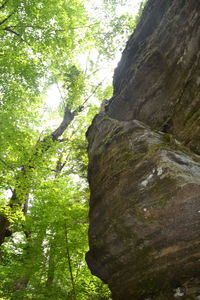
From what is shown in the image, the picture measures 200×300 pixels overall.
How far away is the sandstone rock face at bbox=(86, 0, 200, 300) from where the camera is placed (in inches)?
147

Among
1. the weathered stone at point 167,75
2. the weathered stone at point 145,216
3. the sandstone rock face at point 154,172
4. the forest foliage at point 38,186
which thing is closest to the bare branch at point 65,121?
the forest foliage at point 38,186

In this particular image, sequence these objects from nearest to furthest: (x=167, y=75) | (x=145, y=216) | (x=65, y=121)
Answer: (x=145, y=216) < (x=167, y=75) < (x=65, y=121)

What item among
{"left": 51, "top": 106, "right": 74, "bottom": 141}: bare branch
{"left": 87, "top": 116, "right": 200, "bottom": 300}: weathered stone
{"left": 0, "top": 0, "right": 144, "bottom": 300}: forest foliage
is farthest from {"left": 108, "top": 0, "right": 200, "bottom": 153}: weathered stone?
{"left": 51, "top": 106, "right": 74, "bottom": 141}: bare branch

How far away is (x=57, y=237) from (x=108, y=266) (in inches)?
104

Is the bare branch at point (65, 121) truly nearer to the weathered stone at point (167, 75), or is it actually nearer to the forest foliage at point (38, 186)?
the forest foliage at point (38, 186)

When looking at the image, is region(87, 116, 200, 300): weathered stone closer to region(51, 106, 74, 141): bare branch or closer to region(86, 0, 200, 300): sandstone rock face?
region(86, 0, 200, 300): sandstone rock face

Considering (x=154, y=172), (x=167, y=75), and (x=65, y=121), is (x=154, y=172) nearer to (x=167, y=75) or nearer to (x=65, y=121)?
(x=167, y=75)

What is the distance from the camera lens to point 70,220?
745 centimetres

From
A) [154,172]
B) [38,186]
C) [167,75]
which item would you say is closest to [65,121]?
[38,186]

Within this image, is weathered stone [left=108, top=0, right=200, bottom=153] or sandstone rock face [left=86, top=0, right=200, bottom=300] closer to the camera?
sandstone rock face [left=86, top=0, right=200, bottom=300]

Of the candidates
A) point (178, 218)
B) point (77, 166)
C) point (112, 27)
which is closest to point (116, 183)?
point (178, 218)

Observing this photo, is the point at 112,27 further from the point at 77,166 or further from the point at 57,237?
the point at 57,237

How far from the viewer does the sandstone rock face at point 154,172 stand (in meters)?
3.73

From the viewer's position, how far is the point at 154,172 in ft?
14.1
